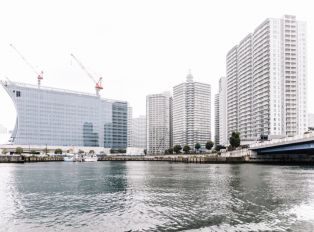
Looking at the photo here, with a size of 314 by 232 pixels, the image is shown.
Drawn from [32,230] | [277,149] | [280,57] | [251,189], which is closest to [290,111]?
[280,57]

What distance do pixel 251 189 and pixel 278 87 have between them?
166631mm

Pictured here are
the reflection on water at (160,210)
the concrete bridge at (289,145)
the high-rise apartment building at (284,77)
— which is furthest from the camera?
the high-rise apartment building at (284,77)

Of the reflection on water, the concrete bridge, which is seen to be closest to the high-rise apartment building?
the concrete bridge

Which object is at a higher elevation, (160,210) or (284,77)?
(284,77)

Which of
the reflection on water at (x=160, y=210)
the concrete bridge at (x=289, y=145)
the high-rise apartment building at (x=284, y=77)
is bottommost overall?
the reflection on water at (x=160, y=210)

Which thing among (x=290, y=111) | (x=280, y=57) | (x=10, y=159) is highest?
(x=280, y=57)

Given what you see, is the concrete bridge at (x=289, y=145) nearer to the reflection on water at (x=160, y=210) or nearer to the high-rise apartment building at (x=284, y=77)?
the reflection on water at (x=160, y=210)

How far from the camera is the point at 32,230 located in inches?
829

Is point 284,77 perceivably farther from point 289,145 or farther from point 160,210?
point 160,210

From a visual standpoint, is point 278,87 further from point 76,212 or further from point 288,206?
point 76,212

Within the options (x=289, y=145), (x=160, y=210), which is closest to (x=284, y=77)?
(x=289, y=145)

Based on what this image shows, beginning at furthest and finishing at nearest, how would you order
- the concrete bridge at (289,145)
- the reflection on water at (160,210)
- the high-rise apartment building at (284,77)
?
1. the high-rise apartment building at (284,77)
2. the concrete bridge at (289,145)
3. the reflection on water at (160,210)

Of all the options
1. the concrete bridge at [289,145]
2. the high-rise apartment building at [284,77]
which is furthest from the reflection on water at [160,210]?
the high-rise apartment building at [284,77]

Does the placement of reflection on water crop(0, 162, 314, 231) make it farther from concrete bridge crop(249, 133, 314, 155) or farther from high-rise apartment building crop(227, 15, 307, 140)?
high-rise apartment building crop(227, 15, 307, 140)
